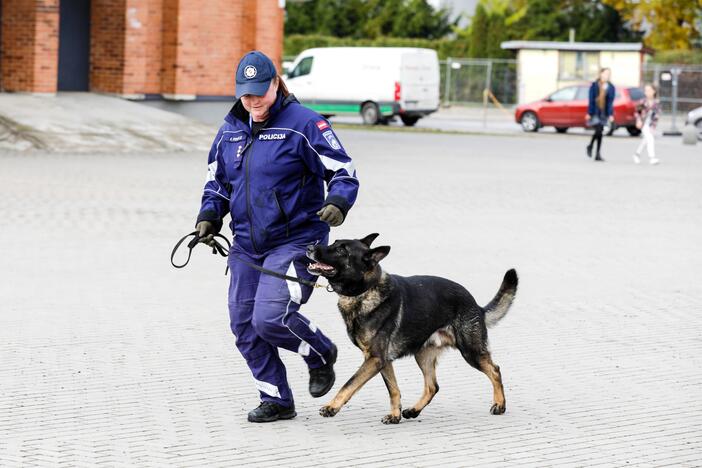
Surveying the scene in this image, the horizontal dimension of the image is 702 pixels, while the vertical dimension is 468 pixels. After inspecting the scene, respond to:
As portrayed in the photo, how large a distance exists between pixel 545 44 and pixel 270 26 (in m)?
22.1

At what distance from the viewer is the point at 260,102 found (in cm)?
616

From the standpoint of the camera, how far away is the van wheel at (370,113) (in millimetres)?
39562

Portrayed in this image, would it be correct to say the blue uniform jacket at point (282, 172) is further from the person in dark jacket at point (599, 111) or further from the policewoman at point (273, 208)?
A: the person in dark jacket at point (599, 111)

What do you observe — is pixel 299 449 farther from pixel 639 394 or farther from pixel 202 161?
pixel 202 161

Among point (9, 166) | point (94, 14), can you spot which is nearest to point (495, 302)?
point (9, 166)

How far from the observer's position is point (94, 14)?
28.6 m

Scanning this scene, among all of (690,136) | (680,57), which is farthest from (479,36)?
(690,136)

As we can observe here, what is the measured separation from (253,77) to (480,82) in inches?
1860

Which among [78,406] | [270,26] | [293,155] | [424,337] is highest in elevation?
[270,26]

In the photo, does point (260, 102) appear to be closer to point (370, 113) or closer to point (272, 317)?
point (272, 317)

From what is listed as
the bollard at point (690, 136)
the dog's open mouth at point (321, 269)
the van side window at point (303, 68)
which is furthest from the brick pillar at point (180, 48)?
the dog's open mouth at point (321, 269)

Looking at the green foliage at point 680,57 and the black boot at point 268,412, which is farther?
the green foliage at point 680,57

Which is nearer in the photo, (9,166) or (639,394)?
(639,394)

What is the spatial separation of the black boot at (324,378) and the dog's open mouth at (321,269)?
0.68m
